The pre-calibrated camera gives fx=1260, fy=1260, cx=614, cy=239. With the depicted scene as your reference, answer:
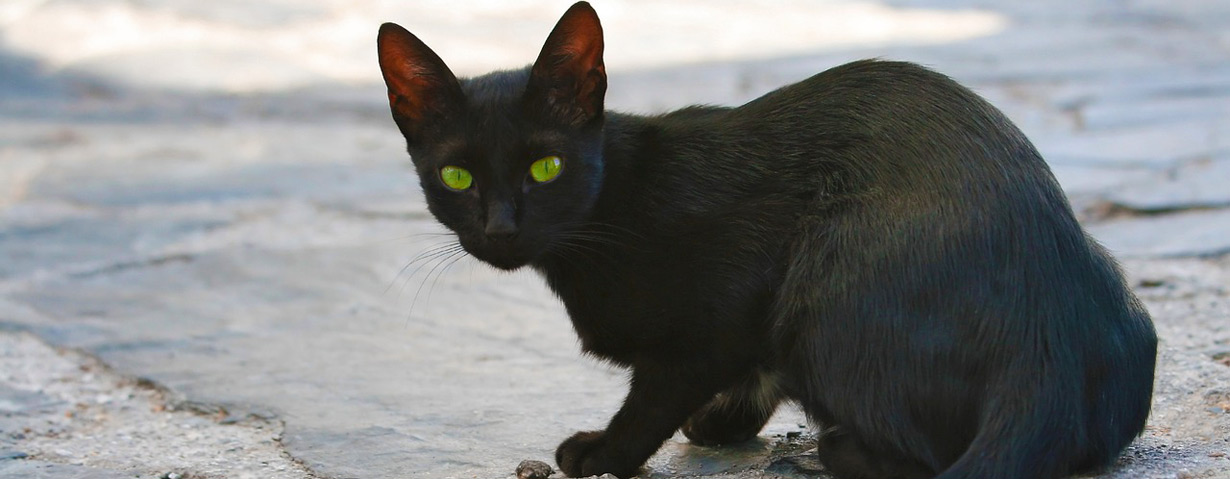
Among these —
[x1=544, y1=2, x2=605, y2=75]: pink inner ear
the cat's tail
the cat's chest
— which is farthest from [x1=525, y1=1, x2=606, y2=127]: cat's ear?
the cat's tail

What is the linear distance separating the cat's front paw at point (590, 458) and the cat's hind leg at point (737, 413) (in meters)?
0.19

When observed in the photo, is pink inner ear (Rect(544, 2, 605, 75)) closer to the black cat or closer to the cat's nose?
the black cat

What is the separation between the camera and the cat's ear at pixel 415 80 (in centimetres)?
222

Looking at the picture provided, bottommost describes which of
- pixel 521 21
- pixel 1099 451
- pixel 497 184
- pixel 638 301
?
pixel 1099 451

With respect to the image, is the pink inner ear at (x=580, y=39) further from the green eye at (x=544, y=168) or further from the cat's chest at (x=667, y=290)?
the cat's chest at (x=667, y=290)

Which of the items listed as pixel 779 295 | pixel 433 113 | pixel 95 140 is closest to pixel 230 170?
pixel 95 140

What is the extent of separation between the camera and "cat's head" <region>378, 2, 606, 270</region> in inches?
85.4

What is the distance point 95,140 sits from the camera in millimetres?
5602

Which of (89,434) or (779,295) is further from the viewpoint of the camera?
(89,434)

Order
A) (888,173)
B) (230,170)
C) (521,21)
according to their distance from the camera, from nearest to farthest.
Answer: (888,173), (230,170), (521,21)

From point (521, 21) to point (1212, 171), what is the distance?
498 centimetres

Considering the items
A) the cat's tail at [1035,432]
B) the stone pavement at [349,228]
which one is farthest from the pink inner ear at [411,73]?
the cat's tail at [1035,432]

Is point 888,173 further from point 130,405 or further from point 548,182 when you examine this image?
point 130,405

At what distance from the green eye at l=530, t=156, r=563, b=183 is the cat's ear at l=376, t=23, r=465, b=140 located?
179 millimetres
